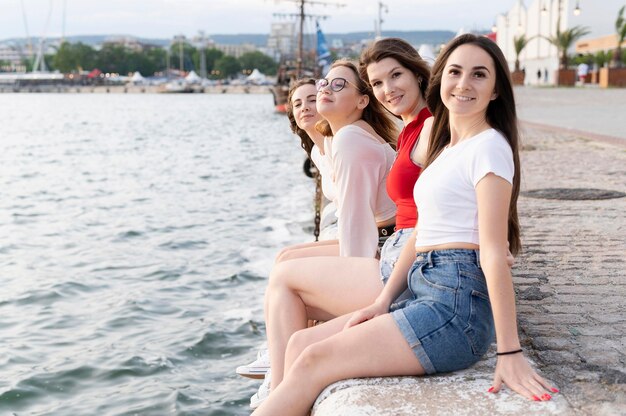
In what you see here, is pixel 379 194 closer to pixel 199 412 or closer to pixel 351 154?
pixel 351 154

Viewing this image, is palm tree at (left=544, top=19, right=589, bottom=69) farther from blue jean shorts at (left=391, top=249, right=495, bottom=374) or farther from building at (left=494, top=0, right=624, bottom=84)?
blue jean shorts at (left=391, top=249, right=495, bottom=374)

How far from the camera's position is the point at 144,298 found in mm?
9461

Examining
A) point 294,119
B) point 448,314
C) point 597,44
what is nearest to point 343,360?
point 448,314

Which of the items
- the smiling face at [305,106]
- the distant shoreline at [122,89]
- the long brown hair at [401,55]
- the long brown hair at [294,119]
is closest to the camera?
the long brown hair at [401,55]

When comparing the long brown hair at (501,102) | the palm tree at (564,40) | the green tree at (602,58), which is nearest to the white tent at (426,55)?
the long brown hair at (501,102)

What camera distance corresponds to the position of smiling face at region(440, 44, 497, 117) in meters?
3.22

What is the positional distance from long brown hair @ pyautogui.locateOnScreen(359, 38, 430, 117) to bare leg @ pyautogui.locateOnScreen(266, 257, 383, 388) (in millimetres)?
1036

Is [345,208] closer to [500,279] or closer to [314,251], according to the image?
[314,251]

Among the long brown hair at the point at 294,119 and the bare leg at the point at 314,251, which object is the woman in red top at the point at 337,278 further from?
the long brown hair at the point at 294,119

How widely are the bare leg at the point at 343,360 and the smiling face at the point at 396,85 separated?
1.41 m

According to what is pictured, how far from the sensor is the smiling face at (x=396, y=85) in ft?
13.5

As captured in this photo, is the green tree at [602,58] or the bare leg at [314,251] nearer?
the bare leg at [314,251]

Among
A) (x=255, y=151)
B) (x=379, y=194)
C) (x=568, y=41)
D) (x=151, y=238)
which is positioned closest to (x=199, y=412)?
(x=379, y=194)

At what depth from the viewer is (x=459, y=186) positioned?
10.3 feet
